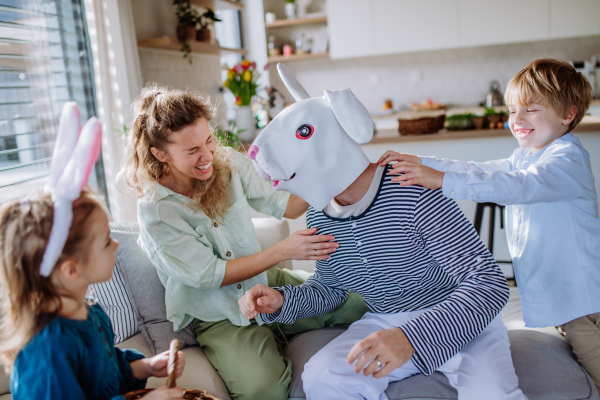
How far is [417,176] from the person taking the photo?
1.17m

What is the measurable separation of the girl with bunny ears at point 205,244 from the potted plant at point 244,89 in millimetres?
1770

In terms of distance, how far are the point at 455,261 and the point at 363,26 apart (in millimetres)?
4038

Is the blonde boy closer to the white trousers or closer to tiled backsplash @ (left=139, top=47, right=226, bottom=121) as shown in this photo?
the white trousers

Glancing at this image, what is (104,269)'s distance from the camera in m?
0.93

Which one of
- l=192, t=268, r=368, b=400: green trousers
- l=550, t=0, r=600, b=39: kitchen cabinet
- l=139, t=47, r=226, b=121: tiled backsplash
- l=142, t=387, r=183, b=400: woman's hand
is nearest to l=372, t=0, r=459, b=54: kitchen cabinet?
l=550, t=0, r=600, b=39: kitchen cabinet

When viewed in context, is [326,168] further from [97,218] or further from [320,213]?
[97,218]

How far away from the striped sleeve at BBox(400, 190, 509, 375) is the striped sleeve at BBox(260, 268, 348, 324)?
1.16 ft

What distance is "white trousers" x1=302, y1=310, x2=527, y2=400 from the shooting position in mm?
1106

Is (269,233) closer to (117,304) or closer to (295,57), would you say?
(117,304)

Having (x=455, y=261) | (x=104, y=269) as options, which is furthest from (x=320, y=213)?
→ (x=104, y=269)

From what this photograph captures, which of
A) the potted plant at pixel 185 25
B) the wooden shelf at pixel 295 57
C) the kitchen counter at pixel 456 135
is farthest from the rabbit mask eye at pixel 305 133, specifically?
the wooden shelf at pixel 295 57

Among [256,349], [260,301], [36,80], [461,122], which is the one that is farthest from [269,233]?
[461,122]

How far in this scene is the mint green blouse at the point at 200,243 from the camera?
147 centimetres

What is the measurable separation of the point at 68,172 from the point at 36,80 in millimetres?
1970
